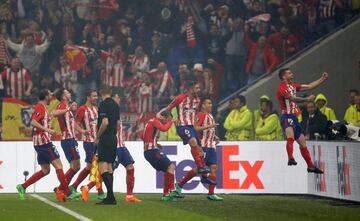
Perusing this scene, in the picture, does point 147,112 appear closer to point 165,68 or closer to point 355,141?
point 165,68

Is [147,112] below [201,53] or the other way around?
below

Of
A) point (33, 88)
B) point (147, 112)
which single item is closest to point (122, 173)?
point (147, 112)

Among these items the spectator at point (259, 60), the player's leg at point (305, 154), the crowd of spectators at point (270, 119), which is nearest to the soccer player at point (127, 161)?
the player's leg at point (305, 154)

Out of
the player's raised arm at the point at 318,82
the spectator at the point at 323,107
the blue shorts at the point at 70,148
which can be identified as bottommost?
the blue shorts at the point at 70,148

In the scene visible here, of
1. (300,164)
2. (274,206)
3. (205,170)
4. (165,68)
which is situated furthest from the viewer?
(165,68)

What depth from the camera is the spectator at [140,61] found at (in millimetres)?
27900

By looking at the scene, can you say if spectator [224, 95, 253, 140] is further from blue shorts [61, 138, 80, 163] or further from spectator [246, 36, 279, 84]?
blue shorts [61, 138, 80, 163]

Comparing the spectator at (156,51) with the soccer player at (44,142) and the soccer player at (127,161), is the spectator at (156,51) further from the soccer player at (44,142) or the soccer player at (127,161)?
the soccer player at (44,142)

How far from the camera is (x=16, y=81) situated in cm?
2683

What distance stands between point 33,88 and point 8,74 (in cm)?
84

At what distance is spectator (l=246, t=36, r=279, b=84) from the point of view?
27.8m

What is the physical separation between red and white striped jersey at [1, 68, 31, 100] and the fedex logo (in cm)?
618

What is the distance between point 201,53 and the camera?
2850 centimetres

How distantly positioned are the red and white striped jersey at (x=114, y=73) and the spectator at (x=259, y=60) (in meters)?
3.86
